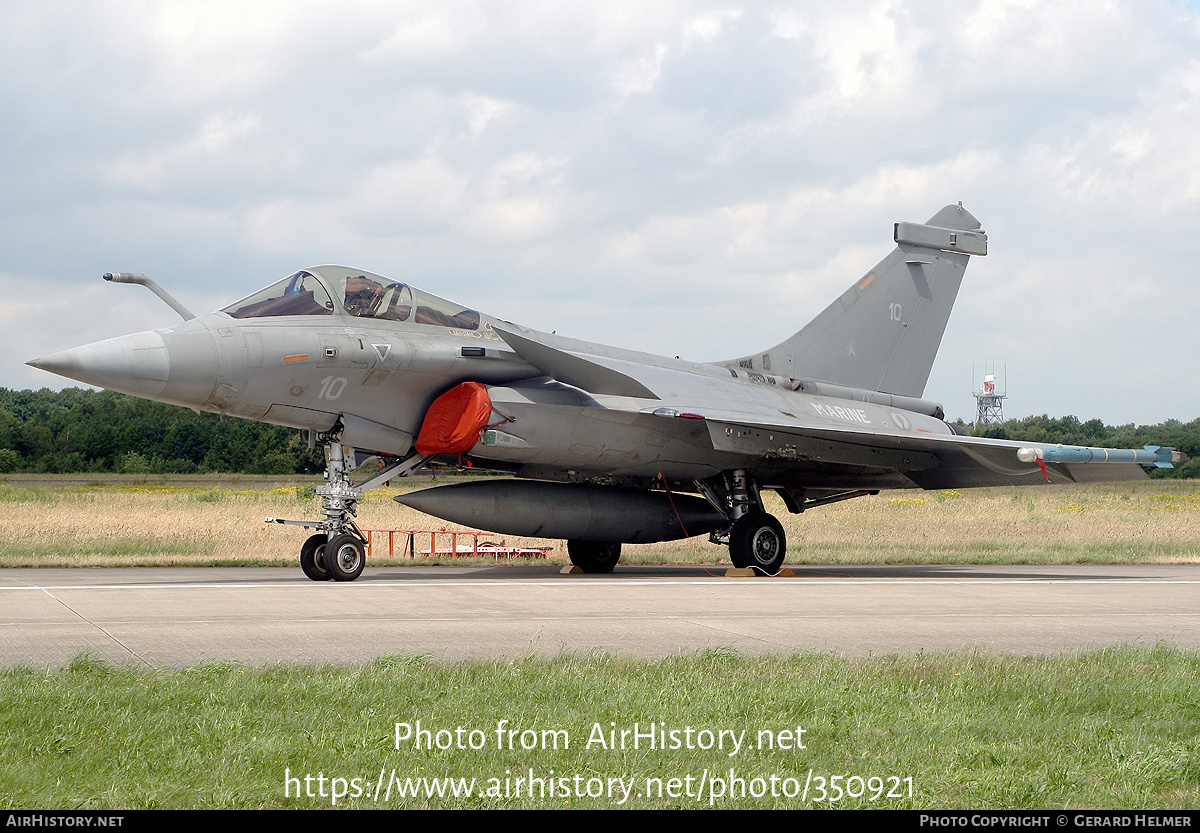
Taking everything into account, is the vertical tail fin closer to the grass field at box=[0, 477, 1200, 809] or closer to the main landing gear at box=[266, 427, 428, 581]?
the main landing gear at box=[266, 427, 428, 581]

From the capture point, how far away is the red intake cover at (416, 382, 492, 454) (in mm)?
13125

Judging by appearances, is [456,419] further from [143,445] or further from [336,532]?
[143,445]

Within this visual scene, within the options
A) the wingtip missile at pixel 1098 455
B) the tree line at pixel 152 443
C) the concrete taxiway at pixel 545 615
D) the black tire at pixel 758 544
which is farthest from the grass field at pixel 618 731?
the tree line at pixel 152 443

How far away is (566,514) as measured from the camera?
14.4m

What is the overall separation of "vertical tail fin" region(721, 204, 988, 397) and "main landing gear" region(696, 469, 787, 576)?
254 centimetres

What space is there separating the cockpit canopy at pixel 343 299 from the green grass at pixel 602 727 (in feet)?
22.4

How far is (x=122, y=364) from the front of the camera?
11.0 m

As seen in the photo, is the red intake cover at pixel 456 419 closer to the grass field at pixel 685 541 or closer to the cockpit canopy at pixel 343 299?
the cockpit canopy at pixel 343 299

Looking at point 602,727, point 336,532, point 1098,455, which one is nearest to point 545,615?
point 336,532

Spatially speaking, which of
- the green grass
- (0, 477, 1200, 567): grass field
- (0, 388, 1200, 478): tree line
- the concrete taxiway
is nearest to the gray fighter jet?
the concrete taxiway

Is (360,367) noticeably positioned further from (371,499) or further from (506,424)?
(371,499)

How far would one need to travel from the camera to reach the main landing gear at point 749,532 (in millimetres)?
14836

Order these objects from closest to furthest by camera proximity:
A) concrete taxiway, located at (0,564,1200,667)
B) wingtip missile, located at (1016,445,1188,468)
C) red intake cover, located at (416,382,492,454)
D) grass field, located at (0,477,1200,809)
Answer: grass field, located at (0,477,1200,809) → concrete taxiway, located at (0,564,1200,667) → red intake cover, located at (416,382,492,454) → wingtip missile, located at (1016,445,1188,468)
